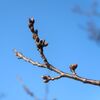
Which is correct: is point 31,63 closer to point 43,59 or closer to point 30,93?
point 43,59

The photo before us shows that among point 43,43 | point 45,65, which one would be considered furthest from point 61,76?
point 43,43

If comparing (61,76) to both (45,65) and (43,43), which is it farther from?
(43,43)

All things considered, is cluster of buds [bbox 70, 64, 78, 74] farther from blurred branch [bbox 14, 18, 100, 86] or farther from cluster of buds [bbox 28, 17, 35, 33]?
cluster of buds [bbox 28, 17, 35, 33]

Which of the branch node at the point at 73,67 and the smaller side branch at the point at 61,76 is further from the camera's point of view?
the branch node at the point at 73,67

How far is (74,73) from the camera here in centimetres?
256

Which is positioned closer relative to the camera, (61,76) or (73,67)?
(61,76)

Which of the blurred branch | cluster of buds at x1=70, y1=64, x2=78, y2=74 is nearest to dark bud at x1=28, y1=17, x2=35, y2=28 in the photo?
the blurred branch

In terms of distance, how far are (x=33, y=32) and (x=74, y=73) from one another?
16.5 inches

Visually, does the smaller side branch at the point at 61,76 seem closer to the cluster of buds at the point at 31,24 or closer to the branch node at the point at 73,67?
the branch node at the point at 73,67

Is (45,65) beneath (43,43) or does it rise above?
beneath

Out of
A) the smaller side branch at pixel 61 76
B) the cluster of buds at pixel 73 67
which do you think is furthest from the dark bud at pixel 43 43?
the cluster of buds at pixel 73 67

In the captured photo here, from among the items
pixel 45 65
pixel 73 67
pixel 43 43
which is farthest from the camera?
pixel 73 67

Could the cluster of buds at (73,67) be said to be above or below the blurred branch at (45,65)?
above

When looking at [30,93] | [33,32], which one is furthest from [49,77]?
[30,93]
